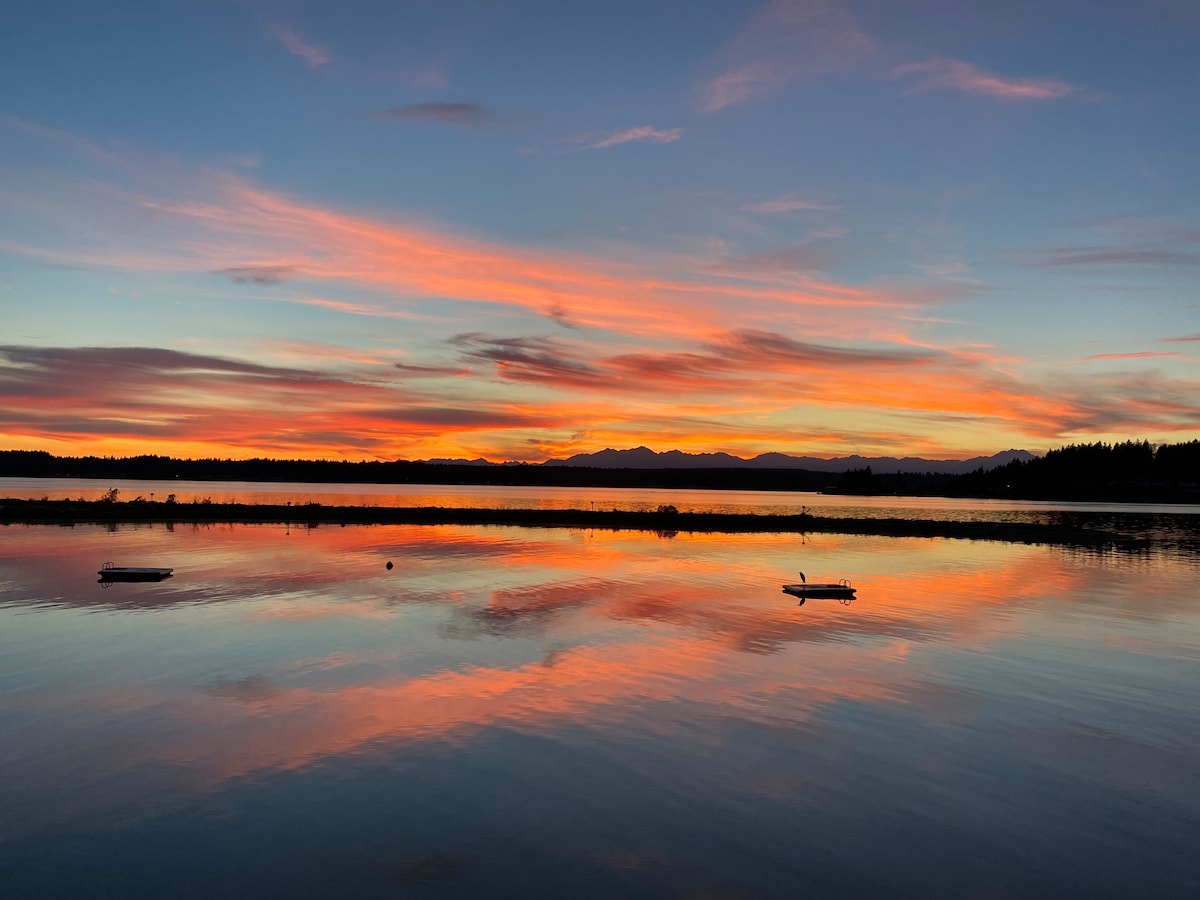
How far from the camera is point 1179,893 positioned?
1221 cm

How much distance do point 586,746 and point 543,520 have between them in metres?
79.9

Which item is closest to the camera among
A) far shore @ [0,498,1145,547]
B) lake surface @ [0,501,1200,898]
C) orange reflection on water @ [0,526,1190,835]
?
lake surface @ [0,501,1200,898]

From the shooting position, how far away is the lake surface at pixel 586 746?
12766 millimetres

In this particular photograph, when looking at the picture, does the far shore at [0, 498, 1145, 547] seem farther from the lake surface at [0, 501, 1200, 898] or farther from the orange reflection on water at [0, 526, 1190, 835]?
the lake surface at [0, 501, 1200, 898]

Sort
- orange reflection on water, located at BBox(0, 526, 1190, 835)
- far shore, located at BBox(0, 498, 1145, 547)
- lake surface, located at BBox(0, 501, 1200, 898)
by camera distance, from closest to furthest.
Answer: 1. lake surface, located at BBox(0, 501, 1200, 898)
2. orange reflection on water, located at BBox(0, 526, 1190, 835)
3. far shore, located at BBox(0, 498, 1145, 547)

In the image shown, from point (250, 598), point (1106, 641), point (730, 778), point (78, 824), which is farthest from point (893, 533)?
point (78, 824)

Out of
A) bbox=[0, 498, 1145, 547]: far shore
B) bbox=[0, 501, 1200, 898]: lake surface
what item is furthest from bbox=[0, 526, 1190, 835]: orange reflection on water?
bbox=[0, 498, 1145, 547]: far shore

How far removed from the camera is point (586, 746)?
18219mm

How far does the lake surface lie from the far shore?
50.0 metres

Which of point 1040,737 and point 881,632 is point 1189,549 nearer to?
point 881,632

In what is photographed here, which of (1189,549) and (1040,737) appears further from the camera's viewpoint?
(1189,549)

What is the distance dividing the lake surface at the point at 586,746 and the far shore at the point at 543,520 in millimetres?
50017

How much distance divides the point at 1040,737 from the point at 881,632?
14.0m

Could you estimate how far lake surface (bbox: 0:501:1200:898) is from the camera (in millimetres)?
12766
